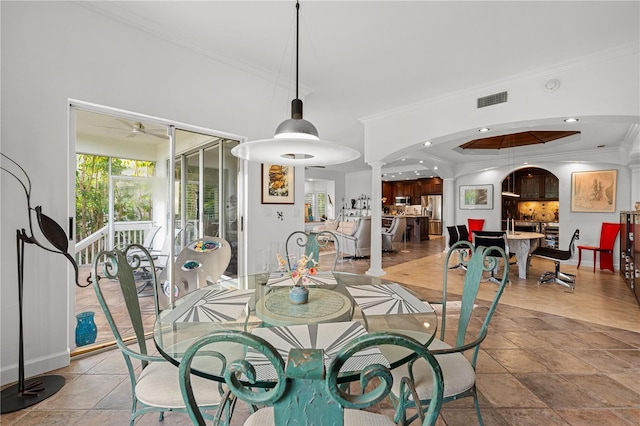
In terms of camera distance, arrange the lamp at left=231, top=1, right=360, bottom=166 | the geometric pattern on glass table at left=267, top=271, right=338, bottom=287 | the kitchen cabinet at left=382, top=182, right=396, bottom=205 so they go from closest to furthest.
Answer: the lamp at left=231, top=1, right=360, bottom=166 → the geometric pattern on glass table at left=267, top=271, right=338, bottom=287 → the kitchen cabinet at left=382, top=182, right=396, bottom=205

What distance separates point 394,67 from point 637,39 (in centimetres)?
230

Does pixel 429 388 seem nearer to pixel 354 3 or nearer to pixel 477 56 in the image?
pixel 354 3

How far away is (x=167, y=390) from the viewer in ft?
4.15

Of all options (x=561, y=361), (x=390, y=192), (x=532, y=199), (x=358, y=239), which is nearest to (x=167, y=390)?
(x=561, y=361)

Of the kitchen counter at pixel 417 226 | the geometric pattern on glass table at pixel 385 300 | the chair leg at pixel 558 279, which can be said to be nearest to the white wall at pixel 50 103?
the geometric pattern on glass table at pixel 385 300

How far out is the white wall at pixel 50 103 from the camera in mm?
2086

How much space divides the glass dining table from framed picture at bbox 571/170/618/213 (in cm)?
736

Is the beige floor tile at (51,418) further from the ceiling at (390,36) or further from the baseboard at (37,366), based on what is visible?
the ceiling at (390,36)

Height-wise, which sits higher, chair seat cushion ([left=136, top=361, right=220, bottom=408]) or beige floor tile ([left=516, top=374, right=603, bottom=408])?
chair seat cushion ([left=136, top=361, right=220, bottom=408])

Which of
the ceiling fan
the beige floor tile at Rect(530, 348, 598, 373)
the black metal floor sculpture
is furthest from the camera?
the ceiling fan

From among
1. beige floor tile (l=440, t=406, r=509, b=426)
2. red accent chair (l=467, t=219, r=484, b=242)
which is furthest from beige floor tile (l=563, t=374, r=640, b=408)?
red accent chair (l=467, t=219, r=484, b=242)

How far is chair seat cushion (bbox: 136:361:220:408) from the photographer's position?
1.22 metres

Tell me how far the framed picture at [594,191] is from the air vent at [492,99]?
190 inches

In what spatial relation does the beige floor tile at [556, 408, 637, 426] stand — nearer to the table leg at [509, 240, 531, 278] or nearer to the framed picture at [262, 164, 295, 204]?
the framed picture at [262, 164, 295, 204]
